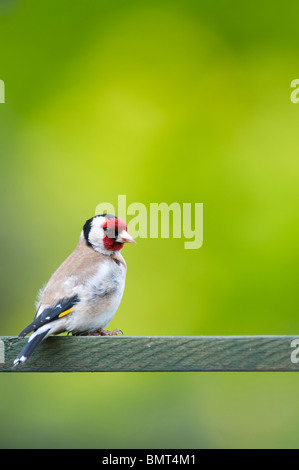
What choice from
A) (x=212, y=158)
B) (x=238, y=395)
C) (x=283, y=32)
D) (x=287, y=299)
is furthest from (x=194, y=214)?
(x=283, y=32)

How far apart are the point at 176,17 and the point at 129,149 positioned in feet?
4.32

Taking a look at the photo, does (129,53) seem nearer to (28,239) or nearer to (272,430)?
(28,239)

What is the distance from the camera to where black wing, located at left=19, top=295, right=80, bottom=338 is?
3285mm

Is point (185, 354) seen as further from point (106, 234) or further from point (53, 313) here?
point (106, 234)

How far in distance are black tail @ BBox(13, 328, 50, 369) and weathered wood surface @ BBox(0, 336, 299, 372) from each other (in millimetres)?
129

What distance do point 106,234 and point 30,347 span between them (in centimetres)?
93

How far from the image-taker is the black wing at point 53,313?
129 inches

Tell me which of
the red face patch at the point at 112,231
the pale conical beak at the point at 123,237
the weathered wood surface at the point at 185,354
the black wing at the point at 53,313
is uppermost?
the red face patch at the point at 112,231

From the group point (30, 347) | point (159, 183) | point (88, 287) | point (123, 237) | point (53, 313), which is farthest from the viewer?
point (159, 183)

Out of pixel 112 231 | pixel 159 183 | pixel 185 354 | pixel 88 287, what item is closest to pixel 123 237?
pixel 112 231

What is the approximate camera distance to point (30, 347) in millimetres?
3135

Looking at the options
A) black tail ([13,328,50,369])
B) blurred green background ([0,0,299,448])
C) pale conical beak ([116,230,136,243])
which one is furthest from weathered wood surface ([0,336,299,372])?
blurred green background ([0,0,299,448])

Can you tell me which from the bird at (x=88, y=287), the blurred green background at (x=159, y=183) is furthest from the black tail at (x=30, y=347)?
the blurred green background at (x=159, y=183)

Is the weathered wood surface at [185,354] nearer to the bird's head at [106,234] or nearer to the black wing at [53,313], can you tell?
the black wing at [53,313]
